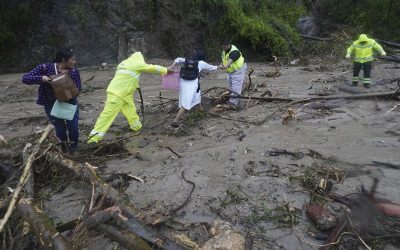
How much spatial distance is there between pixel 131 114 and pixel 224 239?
14.2ft

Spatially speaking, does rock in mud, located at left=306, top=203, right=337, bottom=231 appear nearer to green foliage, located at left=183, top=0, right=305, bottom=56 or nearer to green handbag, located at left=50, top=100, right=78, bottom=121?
green handbag, located at left=50, top=100, right=78, bottom=121

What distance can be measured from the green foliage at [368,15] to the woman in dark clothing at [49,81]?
60.3ft

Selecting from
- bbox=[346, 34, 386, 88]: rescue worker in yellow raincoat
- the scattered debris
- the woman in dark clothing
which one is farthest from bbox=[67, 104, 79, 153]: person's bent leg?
bbox=[346, 34, 386, 88]: rescue worker in yellow raincoat

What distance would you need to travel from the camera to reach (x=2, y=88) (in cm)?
1220

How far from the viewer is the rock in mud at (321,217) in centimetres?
419

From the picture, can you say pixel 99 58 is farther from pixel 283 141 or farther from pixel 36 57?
pixel 283 141

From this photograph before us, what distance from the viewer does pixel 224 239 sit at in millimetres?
3957

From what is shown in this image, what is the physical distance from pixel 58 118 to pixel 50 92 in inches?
16.6

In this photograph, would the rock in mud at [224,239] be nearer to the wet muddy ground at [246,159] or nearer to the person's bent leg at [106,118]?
the wet muddy ground at [246,159]

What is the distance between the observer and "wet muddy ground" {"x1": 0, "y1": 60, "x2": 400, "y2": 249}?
4.52 m

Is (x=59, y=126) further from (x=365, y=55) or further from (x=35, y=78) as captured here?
(x=365, y=55)

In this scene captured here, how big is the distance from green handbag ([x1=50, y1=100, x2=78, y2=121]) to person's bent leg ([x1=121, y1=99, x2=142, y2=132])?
138 centimetres

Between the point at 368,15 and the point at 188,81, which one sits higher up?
the point at 188,81

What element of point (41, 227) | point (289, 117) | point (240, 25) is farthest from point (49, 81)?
point (240, 25)
